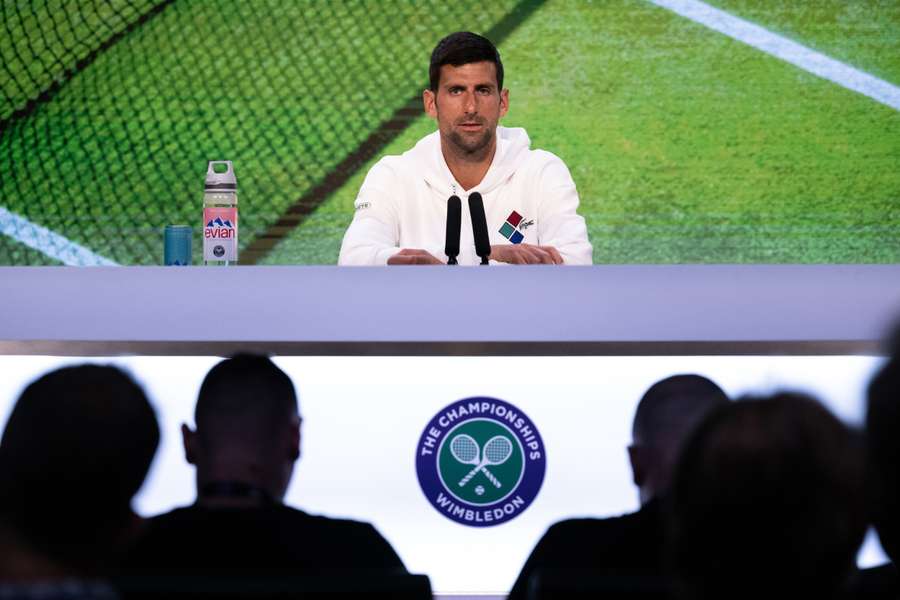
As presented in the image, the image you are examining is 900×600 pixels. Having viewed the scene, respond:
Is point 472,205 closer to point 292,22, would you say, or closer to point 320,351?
point 320,351

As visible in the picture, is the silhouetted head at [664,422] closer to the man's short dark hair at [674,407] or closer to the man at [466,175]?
the man's short dark hair at [674,407]

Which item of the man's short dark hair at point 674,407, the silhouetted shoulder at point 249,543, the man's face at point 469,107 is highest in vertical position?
the man's face at point 469,107

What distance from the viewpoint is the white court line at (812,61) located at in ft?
12.8

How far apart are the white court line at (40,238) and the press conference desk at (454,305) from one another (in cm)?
261

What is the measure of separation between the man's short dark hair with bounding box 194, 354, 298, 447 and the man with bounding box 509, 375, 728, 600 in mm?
301

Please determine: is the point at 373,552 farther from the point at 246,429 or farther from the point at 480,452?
the point at 480,452

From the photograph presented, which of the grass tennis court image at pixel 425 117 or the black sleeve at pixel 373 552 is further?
the grass tennis court image at pixel 425 117

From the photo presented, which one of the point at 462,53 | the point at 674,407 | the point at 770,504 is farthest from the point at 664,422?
the point at 462,53

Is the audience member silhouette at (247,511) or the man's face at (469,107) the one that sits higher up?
the man's face at (469,107)

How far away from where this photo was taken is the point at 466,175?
251 cm

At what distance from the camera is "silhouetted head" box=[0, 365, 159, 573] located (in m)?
0.82

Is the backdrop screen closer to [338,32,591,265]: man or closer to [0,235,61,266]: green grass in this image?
[338,32,591,265]: man

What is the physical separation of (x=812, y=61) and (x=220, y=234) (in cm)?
266

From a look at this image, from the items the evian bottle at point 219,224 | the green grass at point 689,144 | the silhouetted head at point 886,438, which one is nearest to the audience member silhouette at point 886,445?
the silhouetted head at point 886,438
